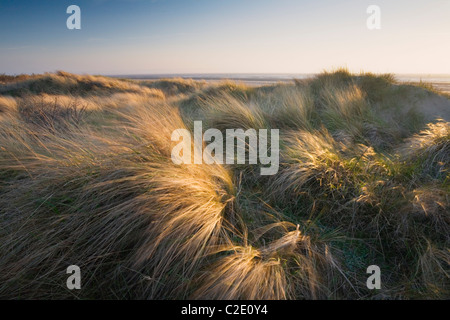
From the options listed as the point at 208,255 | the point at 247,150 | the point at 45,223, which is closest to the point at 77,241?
the point at 45,223

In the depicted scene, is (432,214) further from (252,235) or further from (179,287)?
(179,287)

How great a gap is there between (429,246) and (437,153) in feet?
5.37

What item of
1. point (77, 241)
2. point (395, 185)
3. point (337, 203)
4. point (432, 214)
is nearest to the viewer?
point (77, 241)

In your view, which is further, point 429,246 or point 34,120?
point 34,120

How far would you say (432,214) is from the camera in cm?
216

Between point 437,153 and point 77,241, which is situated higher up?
point 437,153

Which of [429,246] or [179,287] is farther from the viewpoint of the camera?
[429,246]

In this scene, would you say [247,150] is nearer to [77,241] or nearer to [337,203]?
[337,203]

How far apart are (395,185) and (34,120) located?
515cm

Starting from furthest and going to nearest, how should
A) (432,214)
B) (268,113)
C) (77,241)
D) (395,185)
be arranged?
(268,113) < (395,185) < (432,214) < (77,241)

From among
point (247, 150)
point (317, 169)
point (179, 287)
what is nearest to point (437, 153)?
point (317, 169)
